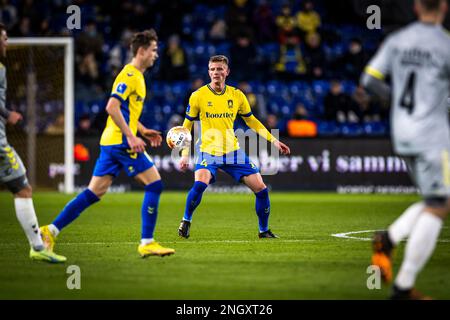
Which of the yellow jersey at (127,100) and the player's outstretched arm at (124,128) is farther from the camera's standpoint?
the yellow jersey at (127,100)

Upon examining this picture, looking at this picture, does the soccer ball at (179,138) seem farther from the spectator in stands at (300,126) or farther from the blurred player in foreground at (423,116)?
the spectator in stands at (300,126)

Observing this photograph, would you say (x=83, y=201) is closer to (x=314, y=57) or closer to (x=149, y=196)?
(x=149, y=196)

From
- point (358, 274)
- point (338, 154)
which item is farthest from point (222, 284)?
point (338, 154)

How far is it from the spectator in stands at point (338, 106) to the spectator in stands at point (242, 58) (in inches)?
98.1

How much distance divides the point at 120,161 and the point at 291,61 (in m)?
17.2

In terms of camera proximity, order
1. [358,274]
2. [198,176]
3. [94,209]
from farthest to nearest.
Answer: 1. [94,209]
2. [198,176]
3. [358,274]

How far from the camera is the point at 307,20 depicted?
25656 mm

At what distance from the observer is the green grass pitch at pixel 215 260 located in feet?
23.4

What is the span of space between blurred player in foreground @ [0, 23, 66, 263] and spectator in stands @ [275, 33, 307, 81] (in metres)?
17.0

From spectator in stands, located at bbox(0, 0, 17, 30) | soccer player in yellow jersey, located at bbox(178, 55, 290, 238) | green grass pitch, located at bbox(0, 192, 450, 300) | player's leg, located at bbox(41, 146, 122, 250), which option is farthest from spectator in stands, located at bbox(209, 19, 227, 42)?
player's leg, located at bbox(41, 146, 122, 250)

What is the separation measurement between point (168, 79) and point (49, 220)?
36.0ft

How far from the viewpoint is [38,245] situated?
8.80 metres

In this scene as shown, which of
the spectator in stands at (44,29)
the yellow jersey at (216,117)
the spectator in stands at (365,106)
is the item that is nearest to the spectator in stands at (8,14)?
the spectator in stands at (44,29)

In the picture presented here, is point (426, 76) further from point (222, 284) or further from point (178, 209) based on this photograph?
point (178, 209)
